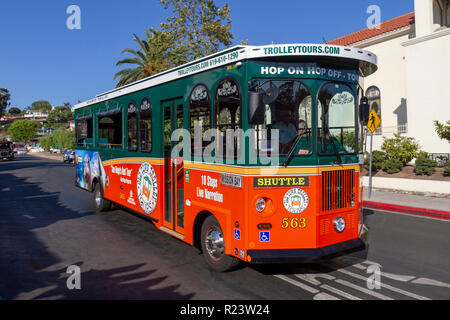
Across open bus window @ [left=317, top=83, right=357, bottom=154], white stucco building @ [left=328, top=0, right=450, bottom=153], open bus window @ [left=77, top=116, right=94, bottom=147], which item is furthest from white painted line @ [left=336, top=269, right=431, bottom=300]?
white stucco building @ [left=328, top=0, right=450, bottom=153]

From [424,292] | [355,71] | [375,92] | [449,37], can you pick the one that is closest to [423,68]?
[449,37]

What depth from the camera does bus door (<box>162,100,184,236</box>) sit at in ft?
22.4

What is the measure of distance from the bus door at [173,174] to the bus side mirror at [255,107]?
225 cm

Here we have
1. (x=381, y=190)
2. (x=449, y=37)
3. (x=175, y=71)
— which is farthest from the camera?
(x=449, y=37)

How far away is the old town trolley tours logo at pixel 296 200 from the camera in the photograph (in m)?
5.07

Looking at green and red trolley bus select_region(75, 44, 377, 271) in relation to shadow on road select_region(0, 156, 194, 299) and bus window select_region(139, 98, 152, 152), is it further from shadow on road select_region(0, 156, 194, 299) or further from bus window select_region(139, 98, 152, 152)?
bus window select_region(139, 98, 152, 152)

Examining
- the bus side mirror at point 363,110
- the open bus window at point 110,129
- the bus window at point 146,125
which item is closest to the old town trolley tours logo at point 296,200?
the bus side mirror at point 363,110

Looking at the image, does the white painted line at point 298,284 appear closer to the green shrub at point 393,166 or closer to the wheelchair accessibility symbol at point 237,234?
the wheelchair accessibility symbol at point 237,234

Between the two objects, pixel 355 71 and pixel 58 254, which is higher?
pixel 355 71

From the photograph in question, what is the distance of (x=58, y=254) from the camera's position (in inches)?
276

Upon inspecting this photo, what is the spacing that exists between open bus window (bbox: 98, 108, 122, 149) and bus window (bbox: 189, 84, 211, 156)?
3.58m
